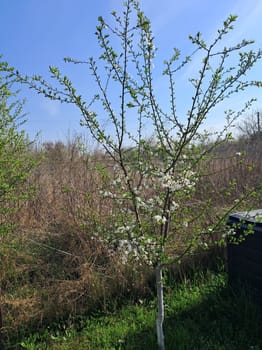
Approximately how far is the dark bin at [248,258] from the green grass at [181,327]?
115 millimetres

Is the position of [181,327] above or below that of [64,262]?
below

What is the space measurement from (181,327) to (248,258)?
85 cm

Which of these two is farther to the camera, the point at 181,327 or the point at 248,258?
the point at 248,258

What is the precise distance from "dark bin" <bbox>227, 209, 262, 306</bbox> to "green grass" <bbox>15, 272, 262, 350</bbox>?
12 centimetres

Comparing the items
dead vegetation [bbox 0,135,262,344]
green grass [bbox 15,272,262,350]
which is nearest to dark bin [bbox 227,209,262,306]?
green grass [bbox 15,272,262,350]

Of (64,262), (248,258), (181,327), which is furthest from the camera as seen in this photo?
(64,262)

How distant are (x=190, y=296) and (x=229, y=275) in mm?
458

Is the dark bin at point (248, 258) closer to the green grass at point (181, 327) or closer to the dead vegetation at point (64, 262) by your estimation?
the green grass at point (181, 327)

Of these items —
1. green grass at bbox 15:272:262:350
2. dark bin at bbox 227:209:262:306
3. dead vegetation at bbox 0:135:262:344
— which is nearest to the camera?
green grass at bbox 15:272:262:350

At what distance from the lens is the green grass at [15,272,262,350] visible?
234 centimetres

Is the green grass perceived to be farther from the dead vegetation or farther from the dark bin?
the dead vegetation

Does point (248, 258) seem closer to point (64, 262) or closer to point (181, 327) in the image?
point (181, 327)

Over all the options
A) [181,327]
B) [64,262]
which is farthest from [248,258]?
[64,262]

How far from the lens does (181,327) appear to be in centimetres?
250
